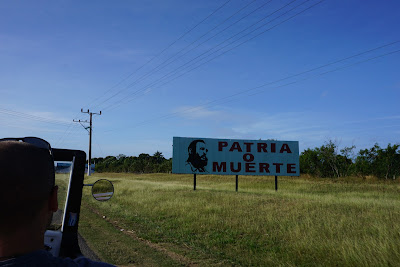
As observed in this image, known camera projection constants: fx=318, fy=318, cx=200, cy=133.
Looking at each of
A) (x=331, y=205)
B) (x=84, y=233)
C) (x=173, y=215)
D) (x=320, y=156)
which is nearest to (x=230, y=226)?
(x=173, y=215)

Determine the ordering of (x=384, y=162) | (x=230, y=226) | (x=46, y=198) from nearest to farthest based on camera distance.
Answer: (x=46, y=198) < (x=230, y=226) < (x=384, y=162)

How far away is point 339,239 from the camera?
804cm

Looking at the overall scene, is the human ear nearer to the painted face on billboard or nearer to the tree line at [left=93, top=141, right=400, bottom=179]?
the painted face on billboard

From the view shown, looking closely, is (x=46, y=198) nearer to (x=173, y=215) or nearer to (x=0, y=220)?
(x=0, y=220)

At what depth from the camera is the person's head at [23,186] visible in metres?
1.19

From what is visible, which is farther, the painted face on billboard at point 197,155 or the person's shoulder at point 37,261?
the painted face on billboard at point 197,155

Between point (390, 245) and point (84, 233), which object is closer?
point (390, 245)

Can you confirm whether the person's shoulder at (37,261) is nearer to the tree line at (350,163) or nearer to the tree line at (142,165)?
the tree line at (350,163)

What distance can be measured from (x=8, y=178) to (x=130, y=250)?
726 centimetres

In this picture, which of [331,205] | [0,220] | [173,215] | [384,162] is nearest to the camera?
[0,220]

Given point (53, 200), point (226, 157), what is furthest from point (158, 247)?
point (226, 157)

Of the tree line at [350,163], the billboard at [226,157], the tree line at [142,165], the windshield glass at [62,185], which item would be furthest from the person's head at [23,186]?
the tree line at [142,165]

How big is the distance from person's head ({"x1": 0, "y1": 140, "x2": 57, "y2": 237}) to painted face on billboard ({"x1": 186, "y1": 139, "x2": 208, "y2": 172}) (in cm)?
2608

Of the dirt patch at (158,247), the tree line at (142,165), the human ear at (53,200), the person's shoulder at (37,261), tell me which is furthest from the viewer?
the tree line at (142,165)
